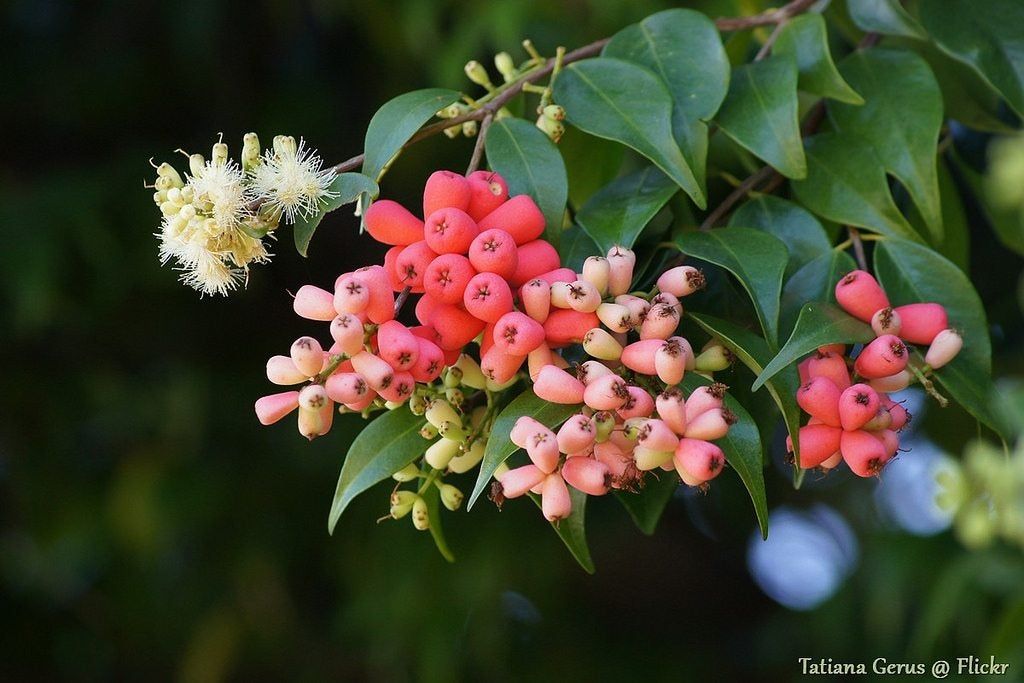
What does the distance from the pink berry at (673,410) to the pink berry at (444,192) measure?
182 millimetres

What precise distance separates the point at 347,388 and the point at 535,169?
231 mm

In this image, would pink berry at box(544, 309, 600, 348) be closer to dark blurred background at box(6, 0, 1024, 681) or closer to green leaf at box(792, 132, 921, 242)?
green leaf at box(792, 132, 921, 242)

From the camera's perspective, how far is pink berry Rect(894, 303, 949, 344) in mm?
792

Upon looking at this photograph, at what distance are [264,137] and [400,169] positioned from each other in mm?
289

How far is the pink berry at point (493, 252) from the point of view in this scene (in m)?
0.70

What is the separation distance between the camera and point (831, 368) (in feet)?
2.47

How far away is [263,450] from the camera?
2.51 meters

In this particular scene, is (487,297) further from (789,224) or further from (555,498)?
(789,224)

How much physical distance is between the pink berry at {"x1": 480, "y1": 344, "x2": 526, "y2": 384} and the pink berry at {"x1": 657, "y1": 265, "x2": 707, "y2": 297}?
0.12 metres

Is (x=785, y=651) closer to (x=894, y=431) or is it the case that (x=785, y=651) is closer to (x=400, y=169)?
(x=400, y=169)

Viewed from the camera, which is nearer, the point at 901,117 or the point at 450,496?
the point at 450,496

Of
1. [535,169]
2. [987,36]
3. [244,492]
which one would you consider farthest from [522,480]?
[244,492]

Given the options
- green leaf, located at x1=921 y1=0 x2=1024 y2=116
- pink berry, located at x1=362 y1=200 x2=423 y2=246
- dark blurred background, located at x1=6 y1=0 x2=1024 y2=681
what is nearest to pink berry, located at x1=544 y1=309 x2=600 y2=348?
pink berry, located at x1=362 y1=200 x2=423 y2=246

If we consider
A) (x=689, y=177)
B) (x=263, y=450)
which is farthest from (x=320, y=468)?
(x=689, y=177)
